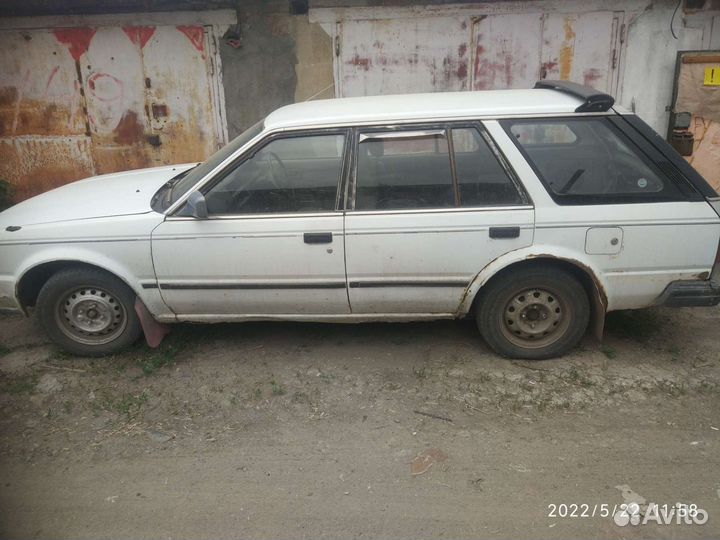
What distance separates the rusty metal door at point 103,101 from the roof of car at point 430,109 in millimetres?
3682

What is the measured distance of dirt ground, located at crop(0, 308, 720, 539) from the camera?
9.45 feet

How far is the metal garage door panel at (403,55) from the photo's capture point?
7105 mm

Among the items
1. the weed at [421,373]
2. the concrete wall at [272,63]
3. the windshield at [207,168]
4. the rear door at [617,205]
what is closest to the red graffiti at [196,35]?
the concrete wall at [272,63]

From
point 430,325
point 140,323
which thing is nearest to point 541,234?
point 430,325

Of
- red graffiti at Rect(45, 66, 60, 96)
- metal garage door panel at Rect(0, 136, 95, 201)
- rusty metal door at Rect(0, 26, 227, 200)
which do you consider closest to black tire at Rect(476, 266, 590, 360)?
rusty metal door at Rect(0, 26, 227, 200)

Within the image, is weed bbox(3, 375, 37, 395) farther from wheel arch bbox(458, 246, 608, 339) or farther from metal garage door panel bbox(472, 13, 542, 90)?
metal garage door panel bbox(472, 13, 542, 90)

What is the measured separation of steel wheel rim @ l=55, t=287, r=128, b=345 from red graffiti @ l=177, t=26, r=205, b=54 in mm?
4240

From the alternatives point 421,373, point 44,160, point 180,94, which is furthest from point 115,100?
point 421,373

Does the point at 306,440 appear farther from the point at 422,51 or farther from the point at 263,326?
the point at 422,51

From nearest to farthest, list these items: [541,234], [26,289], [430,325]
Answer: [541,234] → [26,289] → [430,325]

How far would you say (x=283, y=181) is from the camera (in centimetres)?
395

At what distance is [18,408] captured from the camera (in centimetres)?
379

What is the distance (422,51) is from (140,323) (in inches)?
189

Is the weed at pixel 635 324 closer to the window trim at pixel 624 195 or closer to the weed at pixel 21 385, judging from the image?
the window trim at pixel 624 195
